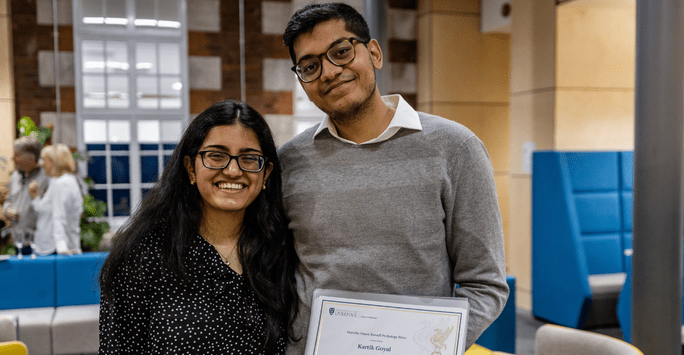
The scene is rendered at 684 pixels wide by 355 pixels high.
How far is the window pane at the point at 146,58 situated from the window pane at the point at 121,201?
5.57ft

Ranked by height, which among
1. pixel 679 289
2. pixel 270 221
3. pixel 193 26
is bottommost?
pixel 679 289

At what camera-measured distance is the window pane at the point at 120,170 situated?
7.48 metres

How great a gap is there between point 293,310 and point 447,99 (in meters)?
5.93

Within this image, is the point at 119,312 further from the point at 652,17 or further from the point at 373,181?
the point at 652,17

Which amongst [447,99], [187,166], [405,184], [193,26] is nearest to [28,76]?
[193,26]

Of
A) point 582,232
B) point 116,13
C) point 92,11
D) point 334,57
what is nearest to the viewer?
point 334,57

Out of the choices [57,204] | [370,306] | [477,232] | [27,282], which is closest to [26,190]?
[57,204]

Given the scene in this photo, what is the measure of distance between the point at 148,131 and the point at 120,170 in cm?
66

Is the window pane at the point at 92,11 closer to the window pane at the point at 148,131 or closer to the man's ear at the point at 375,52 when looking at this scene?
the window pane at the point at 148,131

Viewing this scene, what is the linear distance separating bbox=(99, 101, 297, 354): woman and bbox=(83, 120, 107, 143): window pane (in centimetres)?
645

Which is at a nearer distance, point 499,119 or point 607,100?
point 607,100

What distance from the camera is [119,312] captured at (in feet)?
4.57

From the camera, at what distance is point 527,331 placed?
466 centimetres

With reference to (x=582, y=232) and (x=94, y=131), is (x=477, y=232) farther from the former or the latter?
(x=94, y=131)
